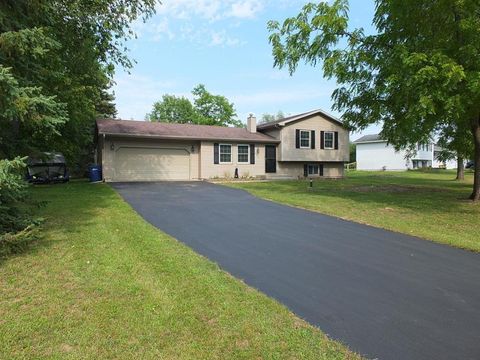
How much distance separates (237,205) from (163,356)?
29.7ft

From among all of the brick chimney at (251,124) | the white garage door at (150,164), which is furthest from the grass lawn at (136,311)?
the brick chimney at (251,124)

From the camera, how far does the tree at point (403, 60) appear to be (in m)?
10.4

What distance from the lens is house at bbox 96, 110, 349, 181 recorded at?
21578mm

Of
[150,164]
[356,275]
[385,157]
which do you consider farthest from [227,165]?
[385,157]

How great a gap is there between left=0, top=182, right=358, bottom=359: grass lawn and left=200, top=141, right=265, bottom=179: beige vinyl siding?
56.6 feet

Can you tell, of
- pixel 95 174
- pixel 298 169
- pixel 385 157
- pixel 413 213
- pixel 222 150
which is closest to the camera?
pixel 413 213

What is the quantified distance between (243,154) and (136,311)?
21328 millimetres

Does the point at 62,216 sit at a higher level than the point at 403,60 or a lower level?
lower

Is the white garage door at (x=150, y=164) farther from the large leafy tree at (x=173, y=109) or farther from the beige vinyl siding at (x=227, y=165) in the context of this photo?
the large leafy tree at (x=173, y=109)

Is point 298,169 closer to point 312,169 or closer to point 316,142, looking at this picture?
point 312,169

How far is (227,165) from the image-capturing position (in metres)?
24.3

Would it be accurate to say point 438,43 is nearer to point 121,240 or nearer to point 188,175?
point 121,240

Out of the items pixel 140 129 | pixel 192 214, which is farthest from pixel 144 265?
pixel 140 129

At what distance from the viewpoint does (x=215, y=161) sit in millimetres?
23906
